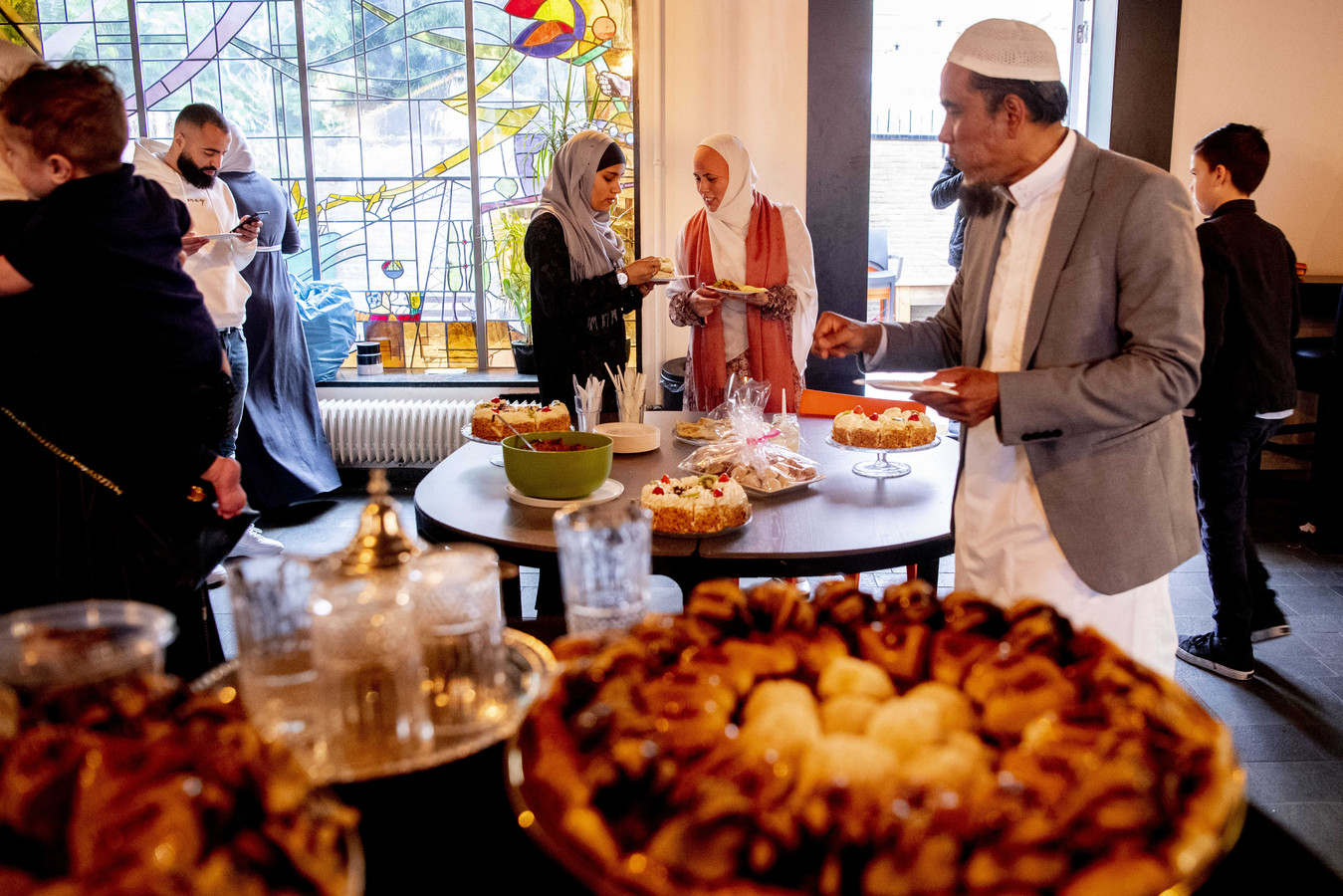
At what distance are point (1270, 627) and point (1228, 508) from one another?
506 mm

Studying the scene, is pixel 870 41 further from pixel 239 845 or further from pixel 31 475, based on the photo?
pixel 239 845

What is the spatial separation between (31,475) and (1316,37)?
18.8ft

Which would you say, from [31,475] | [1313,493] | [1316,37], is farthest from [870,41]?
[31,475]

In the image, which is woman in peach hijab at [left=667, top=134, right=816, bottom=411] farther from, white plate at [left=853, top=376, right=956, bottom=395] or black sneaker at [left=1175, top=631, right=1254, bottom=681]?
white plate at [left=853, top=376, right=956, bottom=395]

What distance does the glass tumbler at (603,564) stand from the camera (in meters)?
0.93

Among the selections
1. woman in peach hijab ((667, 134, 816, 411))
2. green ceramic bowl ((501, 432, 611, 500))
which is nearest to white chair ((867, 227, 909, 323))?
woman in peach hijab ((667, 134, 816, 411))

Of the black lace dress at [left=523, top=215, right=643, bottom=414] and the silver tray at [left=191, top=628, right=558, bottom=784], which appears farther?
the black lace dress at [left=523, top=215, right=643, bottom=414]

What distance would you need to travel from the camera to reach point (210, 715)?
0.66 metres

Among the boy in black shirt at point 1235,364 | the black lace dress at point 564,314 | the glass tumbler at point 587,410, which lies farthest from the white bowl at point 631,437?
the boy in black shirt at point 1235,364

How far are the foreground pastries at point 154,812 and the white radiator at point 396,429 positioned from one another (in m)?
4.65

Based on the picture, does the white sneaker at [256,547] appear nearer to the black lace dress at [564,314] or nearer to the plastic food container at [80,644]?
the black lace dress at [564,314]

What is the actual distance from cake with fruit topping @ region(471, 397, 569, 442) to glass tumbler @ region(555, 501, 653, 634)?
62.9 inches

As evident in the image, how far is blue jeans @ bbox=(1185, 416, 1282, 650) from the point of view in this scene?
2885 millimetres

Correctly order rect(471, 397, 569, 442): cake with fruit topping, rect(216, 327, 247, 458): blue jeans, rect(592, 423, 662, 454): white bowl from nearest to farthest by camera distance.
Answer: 1. rect(592, 423, 662, 454): white bowl
2. rect(471, 397, 569, 442): cake with fruit topping
3. rect(216, 327, 247, 458): blue jeans
